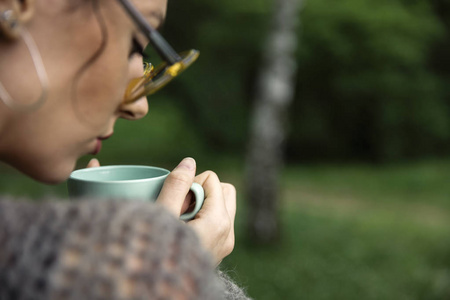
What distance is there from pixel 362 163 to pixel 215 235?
1623 cm

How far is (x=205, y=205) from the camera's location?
1.34 metres

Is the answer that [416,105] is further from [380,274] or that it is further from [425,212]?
[380,274]

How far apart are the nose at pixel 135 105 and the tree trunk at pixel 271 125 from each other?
19.3ft

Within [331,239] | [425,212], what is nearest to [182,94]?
[425,212]

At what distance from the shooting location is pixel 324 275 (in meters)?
6.43

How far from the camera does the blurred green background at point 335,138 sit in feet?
22.5

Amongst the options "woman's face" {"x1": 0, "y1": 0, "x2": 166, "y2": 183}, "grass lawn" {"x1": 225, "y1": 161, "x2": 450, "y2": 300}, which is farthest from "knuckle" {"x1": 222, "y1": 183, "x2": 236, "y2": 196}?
"grass lawn" {"x1": 225, "y1": 161, "x2": 450, "y2": 300}

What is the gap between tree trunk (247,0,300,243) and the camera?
7.11 meters

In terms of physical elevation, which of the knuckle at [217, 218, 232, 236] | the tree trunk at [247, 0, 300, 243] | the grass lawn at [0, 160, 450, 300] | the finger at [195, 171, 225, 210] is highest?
the finger at [195, 171, 225, 210]

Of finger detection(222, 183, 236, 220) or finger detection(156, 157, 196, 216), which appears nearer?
finger detection(156, 157, 196, 216)

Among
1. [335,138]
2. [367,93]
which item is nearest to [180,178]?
[367,93]

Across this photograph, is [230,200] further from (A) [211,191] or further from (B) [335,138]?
(B) [335,138]

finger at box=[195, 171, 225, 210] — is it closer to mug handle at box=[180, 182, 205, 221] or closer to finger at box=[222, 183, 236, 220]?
mug handle at box=[180, 182, 205, 221]

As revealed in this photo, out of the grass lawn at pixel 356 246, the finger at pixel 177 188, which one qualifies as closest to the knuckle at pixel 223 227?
the finger at pixel 177 188
